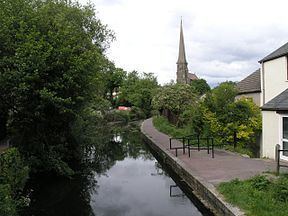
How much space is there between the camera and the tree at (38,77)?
10352 mm

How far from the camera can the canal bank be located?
886 cm

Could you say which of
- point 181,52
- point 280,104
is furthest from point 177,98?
point 181,52

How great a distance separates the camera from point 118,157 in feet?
68.3

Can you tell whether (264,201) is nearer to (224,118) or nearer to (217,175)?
(217,175)

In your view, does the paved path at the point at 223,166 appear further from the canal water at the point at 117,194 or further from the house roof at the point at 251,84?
the house roof at the point at 251,84

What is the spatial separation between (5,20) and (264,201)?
956 centimetres

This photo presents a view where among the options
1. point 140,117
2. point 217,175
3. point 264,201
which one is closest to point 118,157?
point 217,175

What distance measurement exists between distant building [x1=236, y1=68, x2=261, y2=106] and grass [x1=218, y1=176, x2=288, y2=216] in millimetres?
10454

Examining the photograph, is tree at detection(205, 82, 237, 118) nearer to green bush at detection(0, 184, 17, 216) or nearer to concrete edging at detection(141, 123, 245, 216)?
concrete edging at detection(141, 123, 245, 216)

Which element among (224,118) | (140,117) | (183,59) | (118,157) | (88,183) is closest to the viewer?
(88,183)

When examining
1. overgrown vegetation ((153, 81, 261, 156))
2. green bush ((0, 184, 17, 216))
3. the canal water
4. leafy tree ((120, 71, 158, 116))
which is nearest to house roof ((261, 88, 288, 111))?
overgrown vegetation ((153, 81, 261, 156))

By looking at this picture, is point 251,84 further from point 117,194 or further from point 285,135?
point 117,194

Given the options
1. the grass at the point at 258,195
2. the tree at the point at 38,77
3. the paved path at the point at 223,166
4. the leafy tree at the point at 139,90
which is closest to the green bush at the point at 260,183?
the grass at the point at 258,195

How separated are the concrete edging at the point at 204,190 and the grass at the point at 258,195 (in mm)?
199
